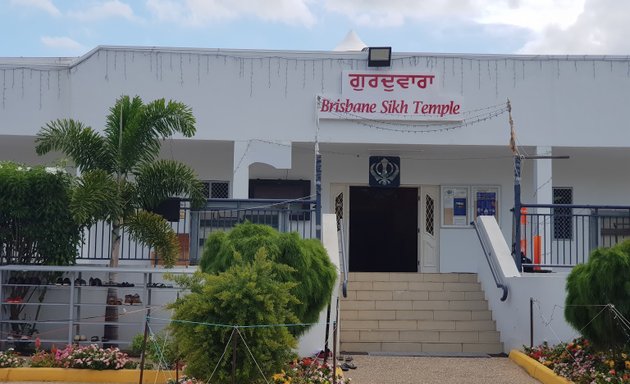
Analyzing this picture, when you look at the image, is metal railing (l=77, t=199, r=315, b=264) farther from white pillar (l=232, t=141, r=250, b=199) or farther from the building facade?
the building facade

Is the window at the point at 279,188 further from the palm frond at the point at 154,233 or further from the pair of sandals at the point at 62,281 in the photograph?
the pair of sandals at the point at 62,281

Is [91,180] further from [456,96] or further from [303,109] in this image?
[456,96]

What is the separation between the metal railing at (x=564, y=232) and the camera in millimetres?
12859

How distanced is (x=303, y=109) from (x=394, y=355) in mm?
5917

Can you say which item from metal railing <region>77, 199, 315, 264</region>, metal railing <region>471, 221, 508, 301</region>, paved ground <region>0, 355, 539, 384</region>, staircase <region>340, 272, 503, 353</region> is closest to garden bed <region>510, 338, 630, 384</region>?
paved ground <region>0, 355, 539, 384</region>

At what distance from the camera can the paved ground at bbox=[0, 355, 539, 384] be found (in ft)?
31.9

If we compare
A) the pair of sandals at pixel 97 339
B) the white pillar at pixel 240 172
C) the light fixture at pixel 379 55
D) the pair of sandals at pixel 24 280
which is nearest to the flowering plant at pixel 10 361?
the pair of sandals at pixel 97 339

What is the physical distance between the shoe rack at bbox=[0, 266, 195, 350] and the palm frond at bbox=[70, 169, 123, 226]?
0.80 metres

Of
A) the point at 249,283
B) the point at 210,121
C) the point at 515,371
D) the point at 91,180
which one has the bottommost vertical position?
the point at 515,371

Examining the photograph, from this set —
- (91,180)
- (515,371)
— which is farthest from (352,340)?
(91,180)

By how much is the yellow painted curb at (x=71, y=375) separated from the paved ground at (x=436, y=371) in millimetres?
2794

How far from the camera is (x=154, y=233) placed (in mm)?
11812

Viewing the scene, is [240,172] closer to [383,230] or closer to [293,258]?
[383,230]

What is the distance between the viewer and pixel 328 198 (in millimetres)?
17172
